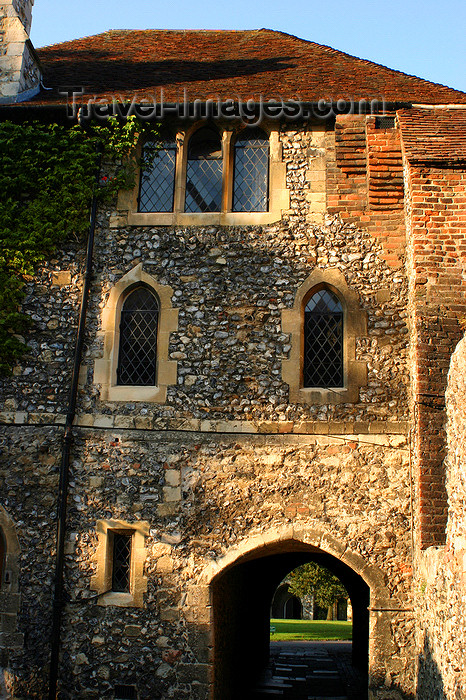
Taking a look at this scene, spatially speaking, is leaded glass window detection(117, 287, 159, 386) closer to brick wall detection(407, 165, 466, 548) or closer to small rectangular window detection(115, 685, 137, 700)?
brick wall detection(407, 165, 466, 548)

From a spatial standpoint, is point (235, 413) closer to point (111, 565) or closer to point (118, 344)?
point (118, 344)

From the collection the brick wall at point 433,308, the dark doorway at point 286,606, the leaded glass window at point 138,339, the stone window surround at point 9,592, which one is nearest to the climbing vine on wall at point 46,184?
the leaded glass window at point 138,339

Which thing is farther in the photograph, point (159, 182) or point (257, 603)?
point (257, 603)

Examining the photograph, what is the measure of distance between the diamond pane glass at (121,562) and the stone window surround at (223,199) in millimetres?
4074

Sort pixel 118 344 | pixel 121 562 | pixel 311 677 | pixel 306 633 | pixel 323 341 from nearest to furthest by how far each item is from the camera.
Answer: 1. pixel 121 562
2. pixel 323 341
3. pixel 118 344
4. pixel 311 677
5. pixel 306 633

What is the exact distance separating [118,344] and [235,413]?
71.3 inches

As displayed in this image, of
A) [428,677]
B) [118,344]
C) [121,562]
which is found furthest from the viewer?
[118,344]

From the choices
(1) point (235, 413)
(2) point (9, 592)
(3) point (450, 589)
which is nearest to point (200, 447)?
(1) point (235, 413)

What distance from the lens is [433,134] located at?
27.2ft

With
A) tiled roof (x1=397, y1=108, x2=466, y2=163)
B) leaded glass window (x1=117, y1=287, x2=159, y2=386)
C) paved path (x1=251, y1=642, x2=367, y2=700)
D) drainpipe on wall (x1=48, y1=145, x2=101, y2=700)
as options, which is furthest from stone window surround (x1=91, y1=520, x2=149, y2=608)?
tiled roof (x1=397, y1=108, x2=466, y2=163)

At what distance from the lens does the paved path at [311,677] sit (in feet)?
35.8

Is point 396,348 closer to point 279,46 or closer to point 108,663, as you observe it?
point 108,663

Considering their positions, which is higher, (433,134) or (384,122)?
(384,122)

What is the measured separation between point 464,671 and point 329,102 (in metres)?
6.90
